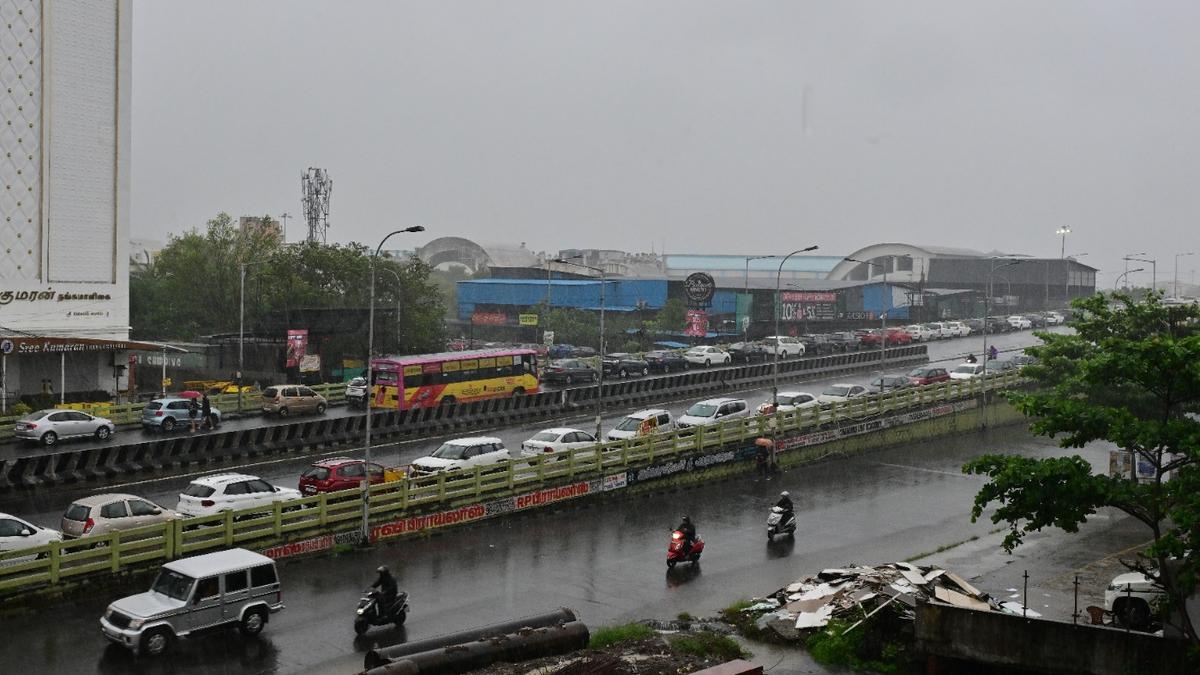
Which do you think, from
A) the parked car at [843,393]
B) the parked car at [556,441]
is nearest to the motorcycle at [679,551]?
the parked car at [556,441]

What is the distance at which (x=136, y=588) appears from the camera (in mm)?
20953

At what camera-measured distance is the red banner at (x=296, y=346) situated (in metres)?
50.5

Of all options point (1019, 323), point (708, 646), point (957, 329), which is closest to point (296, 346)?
point (708, 646)

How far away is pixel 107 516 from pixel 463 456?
34.0 feet

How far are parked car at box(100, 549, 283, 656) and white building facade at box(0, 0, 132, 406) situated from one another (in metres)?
29.3

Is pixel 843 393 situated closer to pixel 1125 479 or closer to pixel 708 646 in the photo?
pixel 708 646

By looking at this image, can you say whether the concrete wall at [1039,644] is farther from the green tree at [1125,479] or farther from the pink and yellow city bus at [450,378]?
the pink and yellow city bus at [450,378]

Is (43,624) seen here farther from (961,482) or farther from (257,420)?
(961,482)

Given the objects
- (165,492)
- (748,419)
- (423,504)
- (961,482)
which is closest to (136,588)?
(423,504)

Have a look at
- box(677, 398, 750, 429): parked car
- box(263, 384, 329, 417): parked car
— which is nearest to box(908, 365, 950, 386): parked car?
box(677, 398, 750, 429): parked car

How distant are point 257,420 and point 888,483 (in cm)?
2361

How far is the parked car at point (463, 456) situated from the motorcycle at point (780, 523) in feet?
24.6

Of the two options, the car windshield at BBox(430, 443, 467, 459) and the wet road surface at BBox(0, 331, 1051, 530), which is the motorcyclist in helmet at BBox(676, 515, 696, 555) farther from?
the wet road surface at BBox(0, 331, 1051, 530)

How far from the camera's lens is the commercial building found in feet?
147
